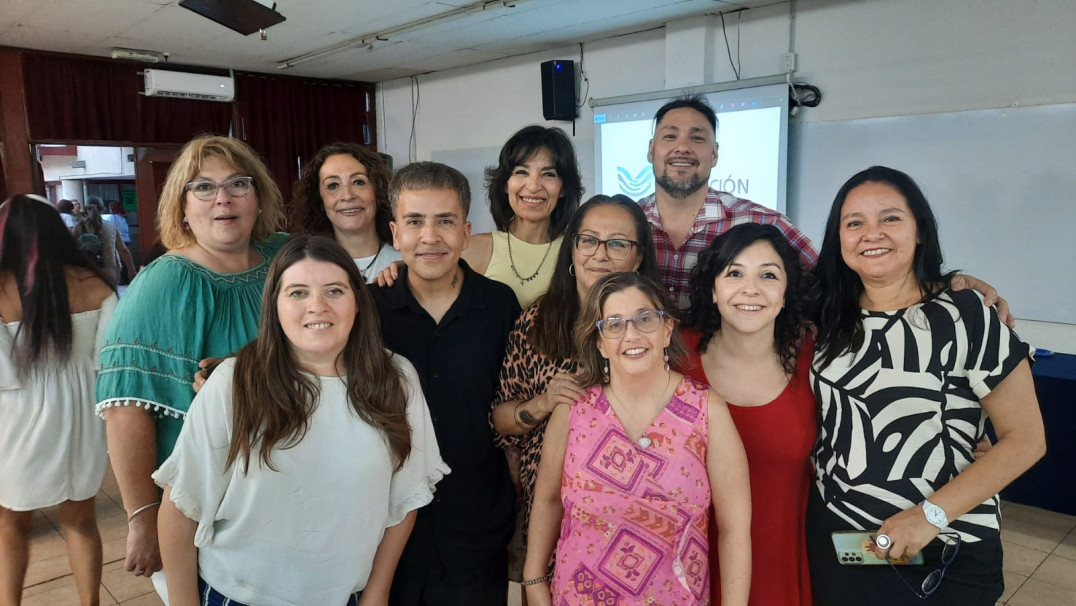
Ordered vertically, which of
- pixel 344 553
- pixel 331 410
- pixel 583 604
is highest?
pixel 331 410

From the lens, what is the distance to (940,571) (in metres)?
1.57

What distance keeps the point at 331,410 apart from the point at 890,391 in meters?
1.29

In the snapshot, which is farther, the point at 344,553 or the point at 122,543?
the point at 122,543

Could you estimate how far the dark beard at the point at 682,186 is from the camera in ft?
8.30

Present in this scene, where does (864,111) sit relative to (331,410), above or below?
above

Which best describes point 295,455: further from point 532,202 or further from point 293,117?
point 293,117

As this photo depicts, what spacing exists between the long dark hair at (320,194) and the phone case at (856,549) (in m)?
1.79

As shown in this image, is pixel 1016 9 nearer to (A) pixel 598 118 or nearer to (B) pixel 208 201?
(A) pixel 598 118

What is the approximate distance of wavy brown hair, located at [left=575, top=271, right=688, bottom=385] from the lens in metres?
1.65

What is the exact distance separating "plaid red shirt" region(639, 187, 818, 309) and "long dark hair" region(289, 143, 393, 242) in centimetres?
99

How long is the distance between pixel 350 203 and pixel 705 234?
129 centimetres

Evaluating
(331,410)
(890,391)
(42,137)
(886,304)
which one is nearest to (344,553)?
(331,410)

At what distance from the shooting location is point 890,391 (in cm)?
162

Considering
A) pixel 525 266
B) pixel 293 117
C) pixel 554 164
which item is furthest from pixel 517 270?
pixel 293 117
